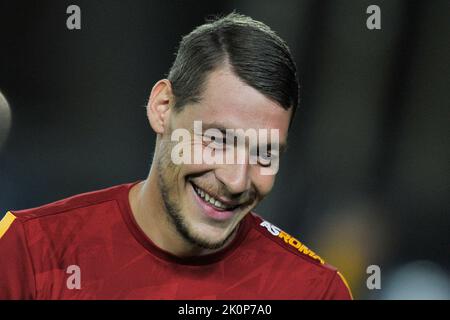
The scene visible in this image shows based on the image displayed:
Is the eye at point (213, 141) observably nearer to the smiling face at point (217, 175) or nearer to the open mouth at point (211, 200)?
the smiling face at point (217, 175)

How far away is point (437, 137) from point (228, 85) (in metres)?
1.86

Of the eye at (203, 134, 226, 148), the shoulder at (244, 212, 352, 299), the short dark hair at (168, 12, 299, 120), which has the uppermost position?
the short dark hair at (168, 12, 299, 120)

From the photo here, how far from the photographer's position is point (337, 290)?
1690 millimetres

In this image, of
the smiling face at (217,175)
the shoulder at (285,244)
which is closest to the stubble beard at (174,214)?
the smiling face at (217,175)

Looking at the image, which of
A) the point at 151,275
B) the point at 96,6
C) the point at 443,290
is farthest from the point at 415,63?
the point at 151,275

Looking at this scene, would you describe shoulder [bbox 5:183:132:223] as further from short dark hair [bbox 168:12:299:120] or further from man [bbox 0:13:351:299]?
short dark hair [bbox 168:12:299:120]

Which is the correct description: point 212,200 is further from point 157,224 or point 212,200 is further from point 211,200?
point 157,224

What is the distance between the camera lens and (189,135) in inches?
58.9

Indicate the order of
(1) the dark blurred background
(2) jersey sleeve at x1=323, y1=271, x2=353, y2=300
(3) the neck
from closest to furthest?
(3) the neck, (2) jersey sleeve at x1=323, y1=271, x2=353, y2=300, (1) the dark blurred background

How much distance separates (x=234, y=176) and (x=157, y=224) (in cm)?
28

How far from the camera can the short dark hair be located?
4.80 feet

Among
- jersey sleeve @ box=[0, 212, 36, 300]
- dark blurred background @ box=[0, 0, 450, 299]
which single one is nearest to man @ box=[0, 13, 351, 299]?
jersey sleeve @ box=[0, 212, 36, 300]

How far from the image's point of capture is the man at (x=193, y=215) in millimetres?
1454
